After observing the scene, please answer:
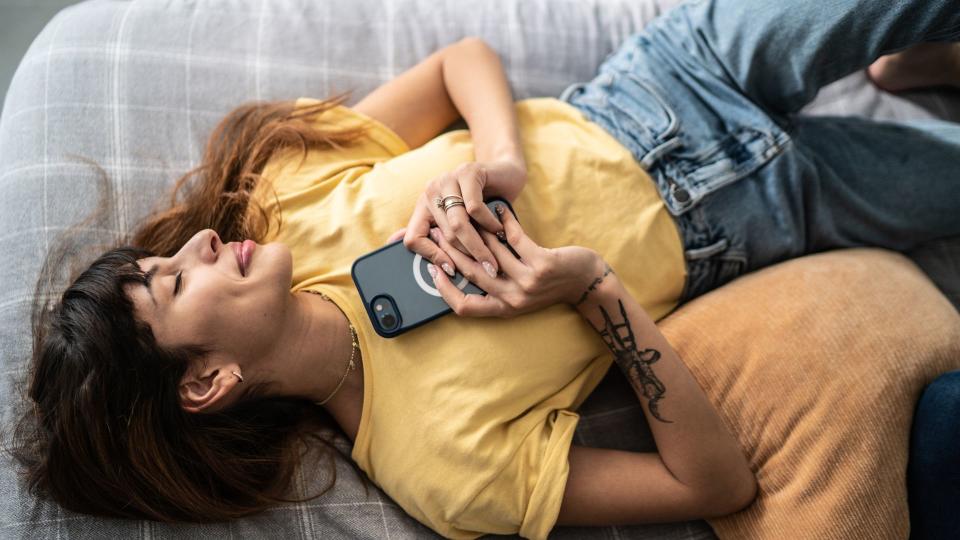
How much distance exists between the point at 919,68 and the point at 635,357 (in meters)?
0.74

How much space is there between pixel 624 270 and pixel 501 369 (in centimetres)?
23

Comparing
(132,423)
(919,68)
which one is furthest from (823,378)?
(132,423)

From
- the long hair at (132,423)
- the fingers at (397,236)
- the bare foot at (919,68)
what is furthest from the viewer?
the bare foot at (919,68)

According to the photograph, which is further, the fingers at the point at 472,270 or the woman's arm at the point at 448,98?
the woman's arm at the point at 448,98

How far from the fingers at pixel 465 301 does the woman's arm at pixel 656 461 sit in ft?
0.39

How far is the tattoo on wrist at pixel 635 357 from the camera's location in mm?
996

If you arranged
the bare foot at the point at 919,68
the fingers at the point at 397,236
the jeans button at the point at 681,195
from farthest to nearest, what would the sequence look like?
1. the bare foot at the point at 919,68
2. the jeans button at the point at 681,195
3. the fingers at the point at 397,236

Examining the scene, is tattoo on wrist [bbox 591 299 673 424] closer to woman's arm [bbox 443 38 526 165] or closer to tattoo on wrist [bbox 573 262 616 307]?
tattoo on wrist [bbox 573 262 616 307]

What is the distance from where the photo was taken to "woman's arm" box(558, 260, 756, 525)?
0.98 m

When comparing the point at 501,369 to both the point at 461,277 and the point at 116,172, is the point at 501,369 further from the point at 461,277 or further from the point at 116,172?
the point at 116,172

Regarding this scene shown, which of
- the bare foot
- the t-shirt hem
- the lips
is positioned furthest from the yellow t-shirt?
the bare foot

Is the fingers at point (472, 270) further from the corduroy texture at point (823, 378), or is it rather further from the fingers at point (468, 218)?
the corduroy texture at point (823, 378)

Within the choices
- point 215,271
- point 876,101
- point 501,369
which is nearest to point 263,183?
point 215,271

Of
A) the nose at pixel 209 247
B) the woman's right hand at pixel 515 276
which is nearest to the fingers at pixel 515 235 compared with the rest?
the woman's right hand at pixel 515 276
